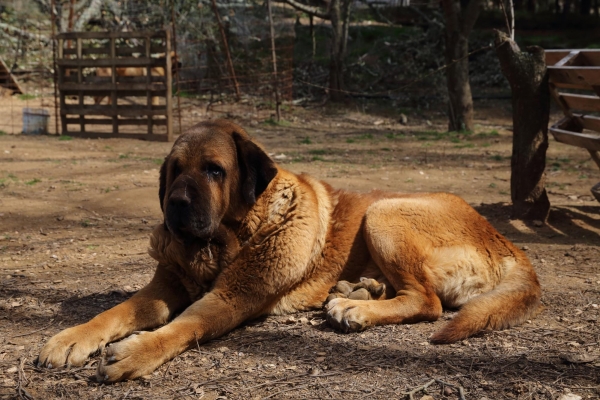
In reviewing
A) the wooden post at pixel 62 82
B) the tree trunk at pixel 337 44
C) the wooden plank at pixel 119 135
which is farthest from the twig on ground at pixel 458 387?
the tree trunk at pixel 337 44

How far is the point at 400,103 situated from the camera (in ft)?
63.8

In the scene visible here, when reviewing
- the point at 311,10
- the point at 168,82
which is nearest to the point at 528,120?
the point at 168,82

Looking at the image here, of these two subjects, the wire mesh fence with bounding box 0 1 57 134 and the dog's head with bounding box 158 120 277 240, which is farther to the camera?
the wire mesh fence with bounding box 0 1 57 134

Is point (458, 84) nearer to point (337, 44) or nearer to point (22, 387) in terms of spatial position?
point (337, 44)

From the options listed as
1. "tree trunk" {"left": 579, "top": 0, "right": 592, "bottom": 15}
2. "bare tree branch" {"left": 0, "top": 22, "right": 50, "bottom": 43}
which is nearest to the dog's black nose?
"bare tree branch" {"left": 0, "top": 22, "right": 50, "bottom": 43}

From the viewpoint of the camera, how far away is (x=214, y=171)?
4043mm

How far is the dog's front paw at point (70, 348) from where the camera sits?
3.39 m

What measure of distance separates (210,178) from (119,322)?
1032mm

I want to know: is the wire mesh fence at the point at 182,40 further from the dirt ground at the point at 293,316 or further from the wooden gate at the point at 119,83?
the dirt ground at the point at 293,316

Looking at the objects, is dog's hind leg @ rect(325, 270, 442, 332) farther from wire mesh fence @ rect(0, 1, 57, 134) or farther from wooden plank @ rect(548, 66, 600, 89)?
wire mesh fence @ rect(0, 1, 57, 134)

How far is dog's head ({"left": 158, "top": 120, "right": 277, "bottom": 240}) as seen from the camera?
12.5ft

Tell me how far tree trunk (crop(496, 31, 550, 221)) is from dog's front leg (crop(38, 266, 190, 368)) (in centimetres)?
424

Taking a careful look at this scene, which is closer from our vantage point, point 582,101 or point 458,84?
point 582,101

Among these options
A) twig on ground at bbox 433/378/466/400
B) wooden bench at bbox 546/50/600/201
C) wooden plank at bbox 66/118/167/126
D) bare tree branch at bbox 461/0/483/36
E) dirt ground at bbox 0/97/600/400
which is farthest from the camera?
wooden plank at bbox 66/118/167/126
